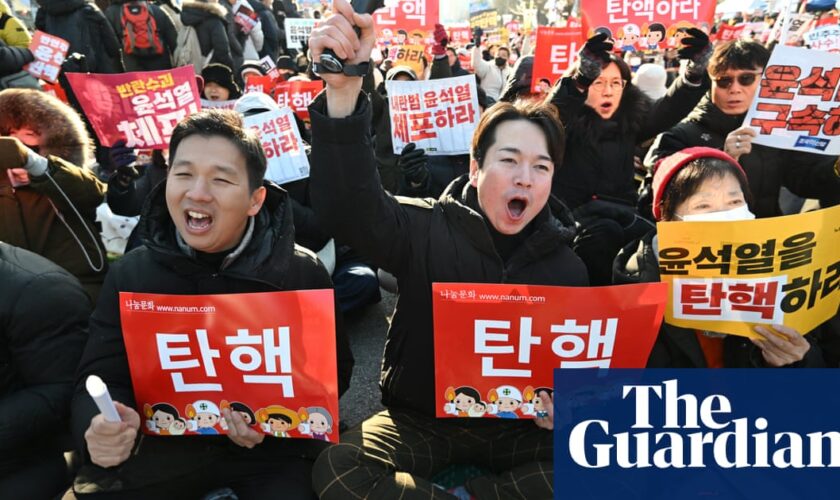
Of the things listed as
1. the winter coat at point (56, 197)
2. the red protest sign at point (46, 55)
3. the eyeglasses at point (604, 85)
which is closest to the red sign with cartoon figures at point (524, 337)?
the winter coat at point (56, 197)

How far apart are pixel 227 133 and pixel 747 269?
1.82 meters

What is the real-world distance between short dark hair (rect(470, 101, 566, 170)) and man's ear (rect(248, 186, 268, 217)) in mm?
802

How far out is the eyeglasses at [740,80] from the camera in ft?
11.3

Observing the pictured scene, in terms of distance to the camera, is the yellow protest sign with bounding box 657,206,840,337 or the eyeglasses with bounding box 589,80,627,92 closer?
the yellow protest sign with bounding box 657,206,840,337

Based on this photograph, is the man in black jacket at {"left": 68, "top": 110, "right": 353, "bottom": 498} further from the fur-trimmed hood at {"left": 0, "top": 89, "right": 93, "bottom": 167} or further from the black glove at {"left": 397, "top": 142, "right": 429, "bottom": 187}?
the black glove at {"left": 397, "top": 142, "right": 429, "bottom": 187}

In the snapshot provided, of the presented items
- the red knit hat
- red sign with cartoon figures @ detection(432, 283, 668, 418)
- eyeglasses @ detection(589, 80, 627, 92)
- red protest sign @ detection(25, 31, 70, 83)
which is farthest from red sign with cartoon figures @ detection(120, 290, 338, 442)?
red protest sign @ detection(25, 31, 70, 83)

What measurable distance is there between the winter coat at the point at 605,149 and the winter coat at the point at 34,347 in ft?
8.67

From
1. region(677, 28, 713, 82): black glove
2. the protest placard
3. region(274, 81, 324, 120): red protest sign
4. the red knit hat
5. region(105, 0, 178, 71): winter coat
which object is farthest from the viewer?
the protest placard

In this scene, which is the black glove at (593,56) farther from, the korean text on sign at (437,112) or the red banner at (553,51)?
the korean text on sign at (437,112)

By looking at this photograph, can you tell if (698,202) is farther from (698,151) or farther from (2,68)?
(2,68)

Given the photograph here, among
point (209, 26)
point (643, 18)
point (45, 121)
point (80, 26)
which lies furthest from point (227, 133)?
point (209, 26)

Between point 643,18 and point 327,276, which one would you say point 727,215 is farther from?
point 643,18

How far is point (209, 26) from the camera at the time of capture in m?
7.76

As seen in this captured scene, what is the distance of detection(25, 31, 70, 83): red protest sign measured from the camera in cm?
547
